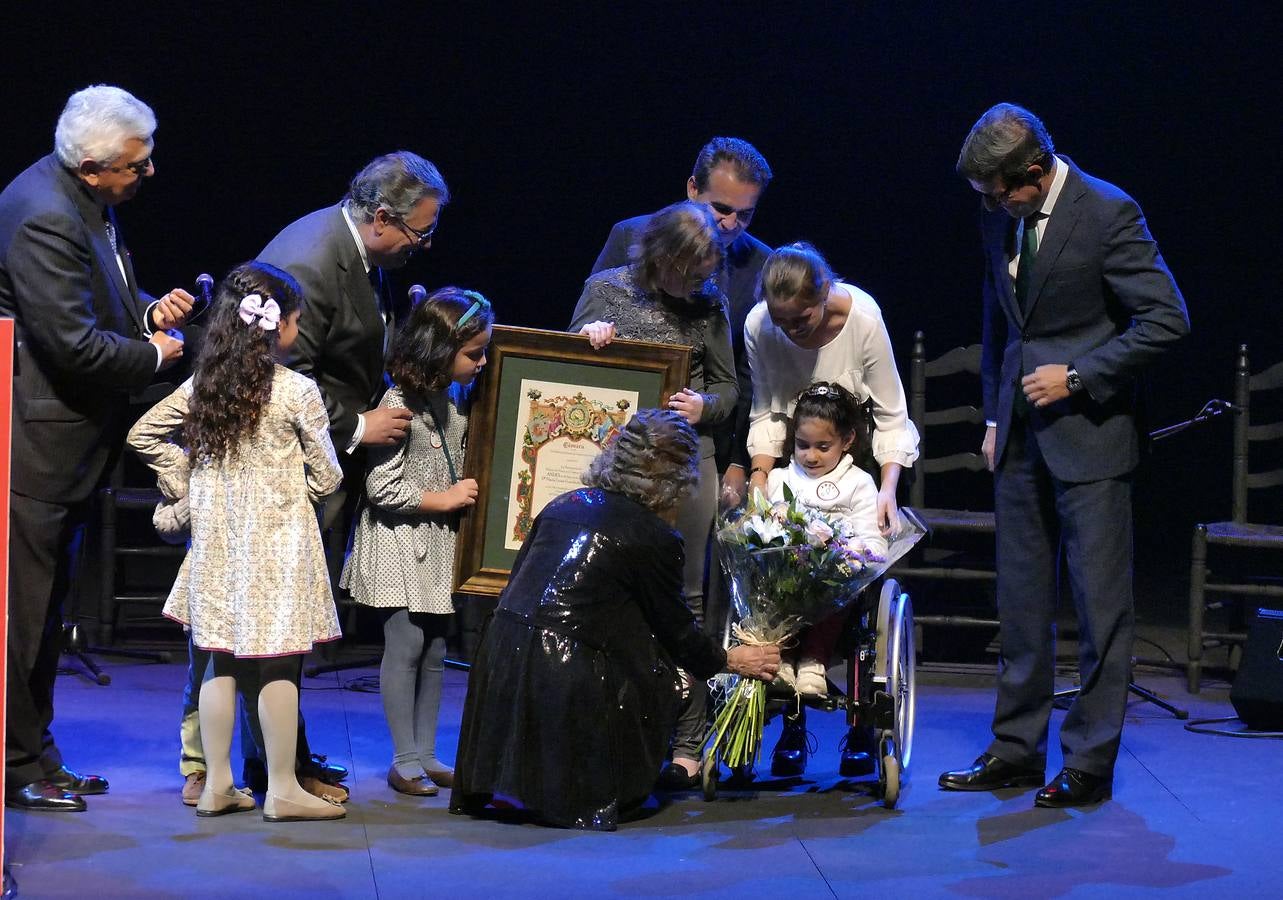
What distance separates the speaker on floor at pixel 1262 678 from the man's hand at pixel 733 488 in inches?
70.4

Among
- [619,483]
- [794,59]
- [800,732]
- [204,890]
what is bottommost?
[204,890]

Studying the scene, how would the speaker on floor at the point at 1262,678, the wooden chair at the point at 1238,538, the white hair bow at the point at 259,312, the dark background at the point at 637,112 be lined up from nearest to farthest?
the white hair bow at the point at 259,312, the speaker on floor at the point at 1262,678, the wooden chair at the point at 1238,538, the dark background at the point at 637,112

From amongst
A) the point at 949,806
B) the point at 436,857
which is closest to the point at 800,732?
the point at 949,806

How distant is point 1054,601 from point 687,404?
1.17m

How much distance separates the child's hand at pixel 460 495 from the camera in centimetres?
429

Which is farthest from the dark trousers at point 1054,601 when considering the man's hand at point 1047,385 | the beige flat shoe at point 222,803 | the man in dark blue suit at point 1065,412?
the beige flat shoe at point 222,803

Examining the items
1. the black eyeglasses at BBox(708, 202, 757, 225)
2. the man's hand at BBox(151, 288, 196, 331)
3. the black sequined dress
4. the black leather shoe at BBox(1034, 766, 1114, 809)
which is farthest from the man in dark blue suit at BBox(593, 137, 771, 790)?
the man's hand at BBox(151, 288, 196, 331)

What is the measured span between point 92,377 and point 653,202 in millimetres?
3065

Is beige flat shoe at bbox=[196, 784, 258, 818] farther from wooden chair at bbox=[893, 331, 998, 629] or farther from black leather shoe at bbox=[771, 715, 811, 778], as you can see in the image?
wooden chair at bbox=[893, 331, 998, 629]

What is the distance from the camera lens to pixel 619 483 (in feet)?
13.4

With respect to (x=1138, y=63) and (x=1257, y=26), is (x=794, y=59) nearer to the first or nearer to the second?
(x=1138, y=63)

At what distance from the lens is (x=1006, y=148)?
13.6 ft

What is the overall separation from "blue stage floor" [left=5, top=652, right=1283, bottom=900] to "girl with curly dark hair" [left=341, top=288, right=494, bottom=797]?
0.26 metres

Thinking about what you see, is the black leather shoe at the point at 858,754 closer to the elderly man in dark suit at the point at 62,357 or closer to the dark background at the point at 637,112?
the elderly man in dark suit at the point at 62,357
